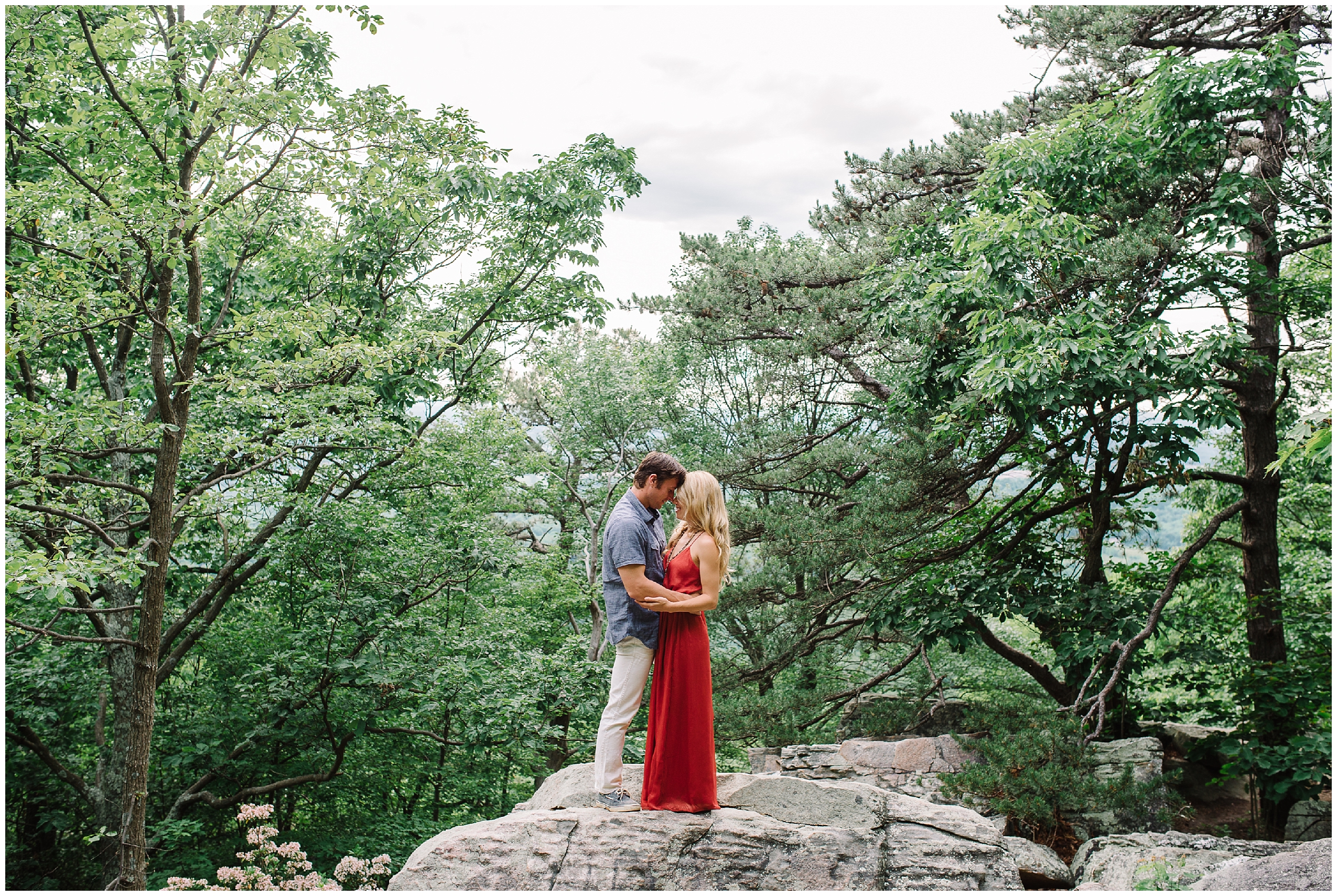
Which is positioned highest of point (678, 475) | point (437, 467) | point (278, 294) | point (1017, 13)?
point (1017, 13)

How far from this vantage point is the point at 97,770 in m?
8.19

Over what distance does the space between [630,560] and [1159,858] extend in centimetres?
301

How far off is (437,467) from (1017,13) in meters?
8.00

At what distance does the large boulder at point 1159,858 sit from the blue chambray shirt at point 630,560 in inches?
101

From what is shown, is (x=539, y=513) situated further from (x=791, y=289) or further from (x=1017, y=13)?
(x=1017, y=13)

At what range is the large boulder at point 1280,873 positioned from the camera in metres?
Answer: 3.25

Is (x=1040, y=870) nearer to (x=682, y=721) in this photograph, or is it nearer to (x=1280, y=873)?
(x=1280, y=873)

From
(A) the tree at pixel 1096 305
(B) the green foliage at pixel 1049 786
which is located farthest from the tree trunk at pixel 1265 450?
(B) the green foliage at pixel 1049 786

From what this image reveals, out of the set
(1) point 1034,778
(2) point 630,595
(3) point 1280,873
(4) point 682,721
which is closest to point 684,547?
(2) point 630,595

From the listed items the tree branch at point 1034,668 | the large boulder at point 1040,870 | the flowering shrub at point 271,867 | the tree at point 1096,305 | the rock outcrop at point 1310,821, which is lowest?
the rock outcrop at point 1310,821

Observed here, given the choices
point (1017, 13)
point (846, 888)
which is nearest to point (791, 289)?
point (1017, 13)

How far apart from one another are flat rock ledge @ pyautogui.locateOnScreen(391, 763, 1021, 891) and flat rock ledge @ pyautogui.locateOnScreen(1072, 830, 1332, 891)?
2.80 ft

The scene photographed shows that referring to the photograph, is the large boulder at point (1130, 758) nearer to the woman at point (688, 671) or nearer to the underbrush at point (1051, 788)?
the underbrush at point (1051, 788)

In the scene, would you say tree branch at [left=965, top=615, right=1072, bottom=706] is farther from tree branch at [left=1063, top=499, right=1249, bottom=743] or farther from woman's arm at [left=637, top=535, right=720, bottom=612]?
woman's arm at [left=637, top=535, right=720, bottom=612]
